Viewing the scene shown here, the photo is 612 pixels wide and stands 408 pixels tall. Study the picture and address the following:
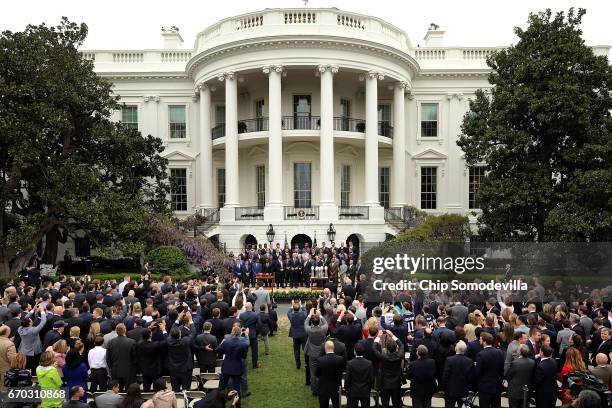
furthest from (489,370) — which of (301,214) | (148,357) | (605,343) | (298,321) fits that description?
(301,214)

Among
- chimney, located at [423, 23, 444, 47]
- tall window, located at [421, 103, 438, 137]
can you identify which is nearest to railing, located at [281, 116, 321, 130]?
tall window, located at [421, 103, 438, 137]

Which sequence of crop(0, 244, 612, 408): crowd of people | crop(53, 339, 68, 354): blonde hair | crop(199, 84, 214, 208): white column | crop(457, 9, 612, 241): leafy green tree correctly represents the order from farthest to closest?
crop(199, 84, 214, 208): white column → crop(457, 9, 612, 241): leafy green tree → crop(53, 339, 68, 354): blonde hair → crop(0, 244, 612, 408): crowd of people

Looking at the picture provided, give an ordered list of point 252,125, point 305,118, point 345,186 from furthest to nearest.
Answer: point 345,186 < point 252,125 < point 305,118

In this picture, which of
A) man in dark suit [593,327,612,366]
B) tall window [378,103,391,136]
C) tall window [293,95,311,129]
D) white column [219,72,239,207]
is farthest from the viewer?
tall window [378,103,391,136]

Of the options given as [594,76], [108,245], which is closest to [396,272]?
[594,76]

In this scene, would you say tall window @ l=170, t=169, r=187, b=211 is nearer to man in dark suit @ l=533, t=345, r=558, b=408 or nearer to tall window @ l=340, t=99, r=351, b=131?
tall window @ l=340, t=99, r=351, b=131

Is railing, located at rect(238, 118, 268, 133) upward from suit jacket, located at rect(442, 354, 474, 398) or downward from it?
upward

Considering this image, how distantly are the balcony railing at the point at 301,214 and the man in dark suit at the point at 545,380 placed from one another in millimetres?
19934

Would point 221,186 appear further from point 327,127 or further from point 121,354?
point 121,354

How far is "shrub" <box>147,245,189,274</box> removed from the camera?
23.7 m

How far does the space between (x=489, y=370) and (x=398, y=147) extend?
24.3m

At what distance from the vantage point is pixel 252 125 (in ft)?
107

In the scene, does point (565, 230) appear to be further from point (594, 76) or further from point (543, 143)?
point (594, 76)

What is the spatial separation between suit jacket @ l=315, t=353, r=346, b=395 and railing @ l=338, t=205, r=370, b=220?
19.8 meters
